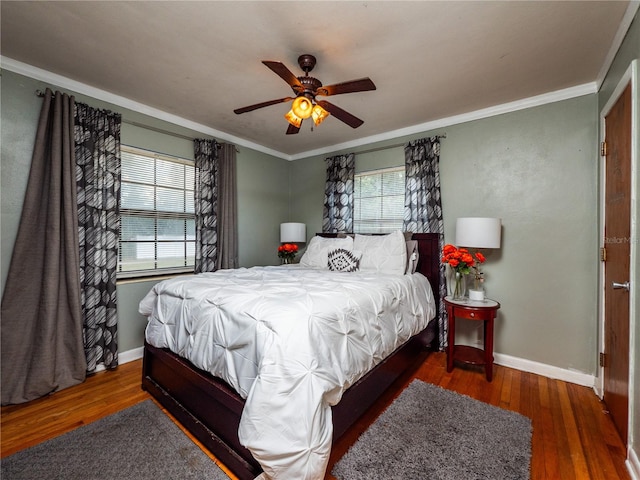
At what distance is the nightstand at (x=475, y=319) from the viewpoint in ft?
7.76

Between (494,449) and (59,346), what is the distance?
3189 millimetres

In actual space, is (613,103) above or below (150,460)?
above

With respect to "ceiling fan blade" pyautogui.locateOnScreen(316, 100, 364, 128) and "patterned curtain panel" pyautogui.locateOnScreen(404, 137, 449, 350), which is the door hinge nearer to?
"patterned curtain panel" pyautogui.locateOnScreen(404, 137, 449, 350)

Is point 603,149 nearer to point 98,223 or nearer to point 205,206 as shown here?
point 205,206

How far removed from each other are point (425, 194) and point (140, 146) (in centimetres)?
308

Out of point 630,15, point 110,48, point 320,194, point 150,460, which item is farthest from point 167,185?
point 630,15

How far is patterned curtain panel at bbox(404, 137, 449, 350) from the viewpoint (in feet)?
9.85

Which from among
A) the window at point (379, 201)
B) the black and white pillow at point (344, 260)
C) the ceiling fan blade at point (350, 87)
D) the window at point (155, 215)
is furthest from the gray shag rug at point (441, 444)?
the window at point (155, 215)

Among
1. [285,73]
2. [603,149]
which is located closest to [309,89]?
[285,73]

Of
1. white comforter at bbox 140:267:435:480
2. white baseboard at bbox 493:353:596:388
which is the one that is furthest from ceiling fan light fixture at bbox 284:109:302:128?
white baseboard at bbox 493:353:596:388

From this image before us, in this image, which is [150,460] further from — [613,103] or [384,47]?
[613,103]

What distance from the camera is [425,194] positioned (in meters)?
3.11

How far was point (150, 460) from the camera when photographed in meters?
1.50

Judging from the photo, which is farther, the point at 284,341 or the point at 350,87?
the point at 350,87
